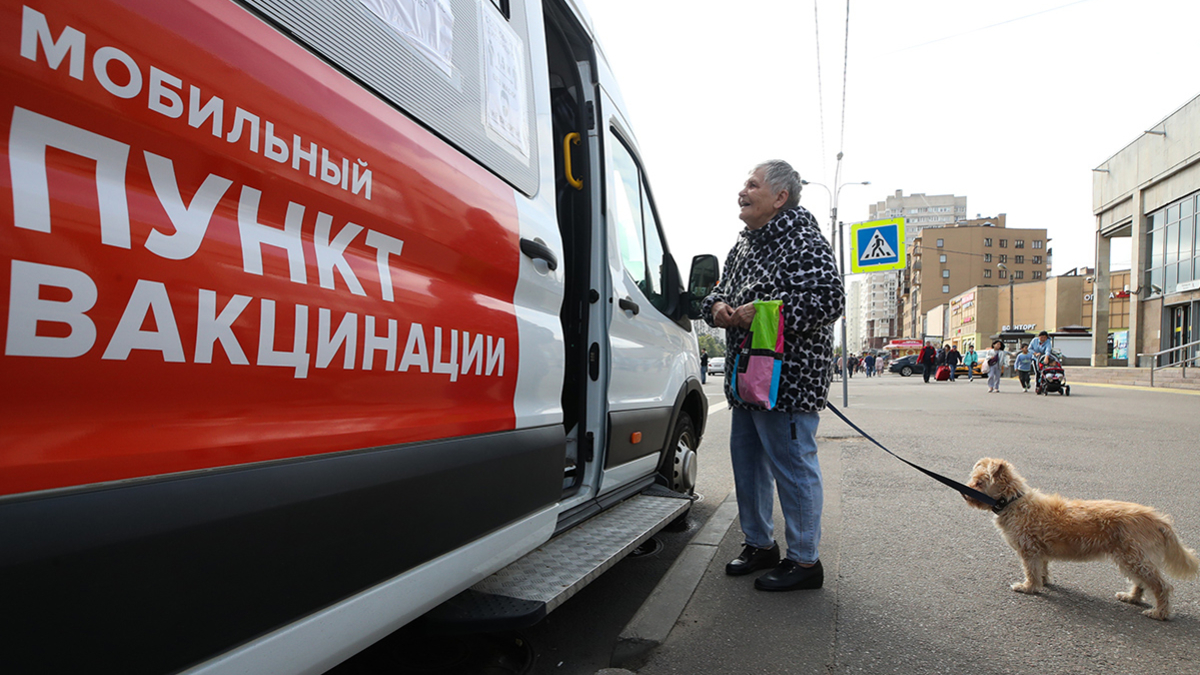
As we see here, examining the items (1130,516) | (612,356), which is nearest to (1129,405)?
(1130,516)

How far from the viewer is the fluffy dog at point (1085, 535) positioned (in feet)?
8.70

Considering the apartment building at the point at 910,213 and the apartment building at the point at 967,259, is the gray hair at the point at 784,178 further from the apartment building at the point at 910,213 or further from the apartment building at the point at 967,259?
the apartment building at the point at 910,213

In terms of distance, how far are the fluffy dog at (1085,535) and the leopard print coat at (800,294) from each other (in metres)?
0.92

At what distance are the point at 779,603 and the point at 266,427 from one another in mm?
2295

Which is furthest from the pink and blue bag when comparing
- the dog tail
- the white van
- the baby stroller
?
the baby stroller

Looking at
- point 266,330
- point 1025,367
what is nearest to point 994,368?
point 1025,367

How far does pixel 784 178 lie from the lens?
3053mm

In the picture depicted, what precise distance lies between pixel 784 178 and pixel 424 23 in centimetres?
182

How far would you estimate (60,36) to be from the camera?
91 centimetres

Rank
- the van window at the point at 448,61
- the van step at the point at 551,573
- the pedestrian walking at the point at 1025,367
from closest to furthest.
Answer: the van window at the point at 448,61, the van step at the point at 551,573, the pedestrian walking at the point at 1025,367

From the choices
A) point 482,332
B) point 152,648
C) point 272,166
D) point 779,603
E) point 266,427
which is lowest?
point 779,603

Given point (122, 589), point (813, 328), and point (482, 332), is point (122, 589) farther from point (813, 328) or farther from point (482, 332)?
point (813, 328)

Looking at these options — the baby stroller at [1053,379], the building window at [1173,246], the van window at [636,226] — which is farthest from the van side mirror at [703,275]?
the building window at [1173,246]

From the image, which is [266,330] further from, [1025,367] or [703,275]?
[1025,367]
